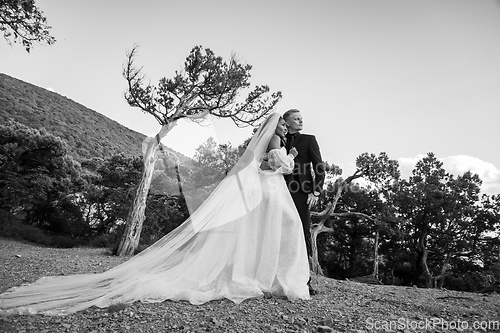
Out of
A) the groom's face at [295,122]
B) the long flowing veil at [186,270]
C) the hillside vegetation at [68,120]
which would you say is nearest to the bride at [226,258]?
the long flowing veil at [186,270]

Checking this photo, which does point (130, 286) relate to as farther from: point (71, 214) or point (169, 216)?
point (71, 214)

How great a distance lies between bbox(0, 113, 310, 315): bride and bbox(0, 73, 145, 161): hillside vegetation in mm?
18435

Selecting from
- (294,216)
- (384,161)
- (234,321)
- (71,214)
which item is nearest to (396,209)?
(384,161)

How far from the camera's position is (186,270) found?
12.2ft

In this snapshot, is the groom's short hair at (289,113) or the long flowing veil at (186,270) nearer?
the long flowing veil at (186,270)

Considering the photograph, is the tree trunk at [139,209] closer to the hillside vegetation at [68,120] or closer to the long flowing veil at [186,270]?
the long flowing veil at [186,270]

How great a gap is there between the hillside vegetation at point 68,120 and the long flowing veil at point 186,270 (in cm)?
1835

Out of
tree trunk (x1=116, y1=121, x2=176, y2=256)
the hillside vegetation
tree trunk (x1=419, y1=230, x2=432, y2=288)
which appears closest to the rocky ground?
tree trunk (x1=116, y1=121, x2=176, y2=256)

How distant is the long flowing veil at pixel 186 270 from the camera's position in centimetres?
316

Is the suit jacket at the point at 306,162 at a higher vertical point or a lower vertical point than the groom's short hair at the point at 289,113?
lower

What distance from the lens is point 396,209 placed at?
628 inches

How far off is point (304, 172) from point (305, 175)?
0.17 ft

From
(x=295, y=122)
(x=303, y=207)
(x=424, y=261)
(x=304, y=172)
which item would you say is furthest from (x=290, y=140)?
(x=424, y=261)

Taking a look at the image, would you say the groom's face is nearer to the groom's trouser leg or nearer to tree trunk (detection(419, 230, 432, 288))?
the groom's trouser leg
